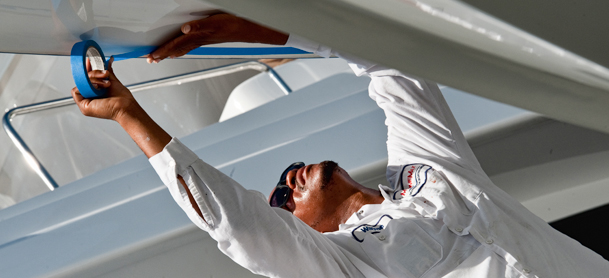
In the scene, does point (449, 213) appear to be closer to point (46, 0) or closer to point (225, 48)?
point (225, 48)

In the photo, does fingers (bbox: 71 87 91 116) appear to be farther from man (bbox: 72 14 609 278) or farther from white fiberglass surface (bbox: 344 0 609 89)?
white fiberglass surface (bbox: 344 0 609 89)

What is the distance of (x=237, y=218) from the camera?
655 mm

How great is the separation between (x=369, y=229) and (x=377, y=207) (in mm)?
110

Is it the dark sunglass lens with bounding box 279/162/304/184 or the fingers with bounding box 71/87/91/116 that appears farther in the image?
the dark sunglass lens with bounding box 279/162/304/184

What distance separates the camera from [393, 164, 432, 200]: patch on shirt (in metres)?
0.93

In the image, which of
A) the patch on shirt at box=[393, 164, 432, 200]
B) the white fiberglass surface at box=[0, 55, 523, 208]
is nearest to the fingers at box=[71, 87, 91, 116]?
the patch on shirt at box=[393, 164, 432, 200]

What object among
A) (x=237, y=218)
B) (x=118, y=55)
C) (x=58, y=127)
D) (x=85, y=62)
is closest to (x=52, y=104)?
(x=58, y=127)

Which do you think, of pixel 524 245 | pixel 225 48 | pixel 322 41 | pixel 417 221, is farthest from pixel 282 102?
pixel 322 41

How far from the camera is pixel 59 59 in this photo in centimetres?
238

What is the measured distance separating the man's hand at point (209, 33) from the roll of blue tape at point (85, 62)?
0.10 m

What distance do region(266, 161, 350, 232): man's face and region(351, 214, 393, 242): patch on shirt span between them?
16cm

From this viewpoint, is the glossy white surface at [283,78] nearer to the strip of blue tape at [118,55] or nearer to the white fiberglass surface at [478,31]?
the strip of blue tape at [118,55]

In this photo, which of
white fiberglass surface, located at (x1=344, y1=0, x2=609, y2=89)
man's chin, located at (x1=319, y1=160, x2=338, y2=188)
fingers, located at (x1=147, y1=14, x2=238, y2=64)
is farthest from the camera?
man's chin, located at (x1=319, y1=160, x2=338, y2=188)

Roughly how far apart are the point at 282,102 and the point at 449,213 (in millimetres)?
775
